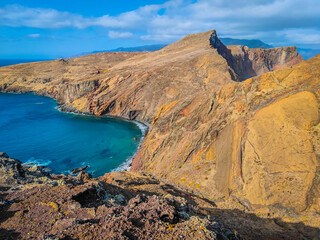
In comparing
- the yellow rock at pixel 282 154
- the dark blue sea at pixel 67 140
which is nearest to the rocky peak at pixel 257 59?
the dark blue sea at pixel 67 140

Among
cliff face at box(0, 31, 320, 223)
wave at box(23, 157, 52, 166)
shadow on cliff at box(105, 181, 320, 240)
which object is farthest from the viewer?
wave at box(23, 157, 52, 166)

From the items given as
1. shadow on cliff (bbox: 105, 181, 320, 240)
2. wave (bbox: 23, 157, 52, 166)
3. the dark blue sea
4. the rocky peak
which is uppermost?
the rocky peak

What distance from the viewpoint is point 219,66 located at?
225ft

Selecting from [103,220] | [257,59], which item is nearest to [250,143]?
[103,220]

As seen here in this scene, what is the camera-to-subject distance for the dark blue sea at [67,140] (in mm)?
41062

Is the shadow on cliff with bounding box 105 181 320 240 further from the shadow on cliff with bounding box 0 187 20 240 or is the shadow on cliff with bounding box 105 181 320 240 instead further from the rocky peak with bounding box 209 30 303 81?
the rocky peak with bounding box 209 30 303 81

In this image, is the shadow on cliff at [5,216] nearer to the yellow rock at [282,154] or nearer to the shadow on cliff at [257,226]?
the shadow on cliff at [257,226]

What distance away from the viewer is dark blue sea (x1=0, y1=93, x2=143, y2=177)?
41.1 meters

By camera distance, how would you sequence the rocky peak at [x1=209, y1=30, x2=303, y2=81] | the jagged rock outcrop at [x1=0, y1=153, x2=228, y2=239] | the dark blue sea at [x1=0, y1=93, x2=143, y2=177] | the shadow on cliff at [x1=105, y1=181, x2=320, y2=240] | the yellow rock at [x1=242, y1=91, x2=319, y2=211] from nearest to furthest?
the jagged rock outcrop at [x1=0, y1=153, x2=228, y2=239] < the shadow on cliff at [x1=105, y1=181, x2=320, y2=240] < the yellow rock at [x1=242, y1=91, x2=319, y2=211] < the dark blue sea at [x1=0, y1=93, x2=143, y2=177] < the rocky peak at [x1=209, y1=30, x2=303, y2=81]

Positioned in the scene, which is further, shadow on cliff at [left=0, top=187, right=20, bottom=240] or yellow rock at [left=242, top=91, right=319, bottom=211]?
yellow rock at [left=242, top=91, right=319, bottom=211]

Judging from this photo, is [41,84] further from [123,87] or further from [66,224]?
[66,224]

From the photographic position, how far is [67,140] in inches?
2050

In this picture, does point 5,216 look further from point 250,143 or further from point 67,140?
point 67,140

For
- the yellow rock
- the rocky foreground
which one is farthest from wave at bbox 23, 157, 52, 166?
the yellow rock
